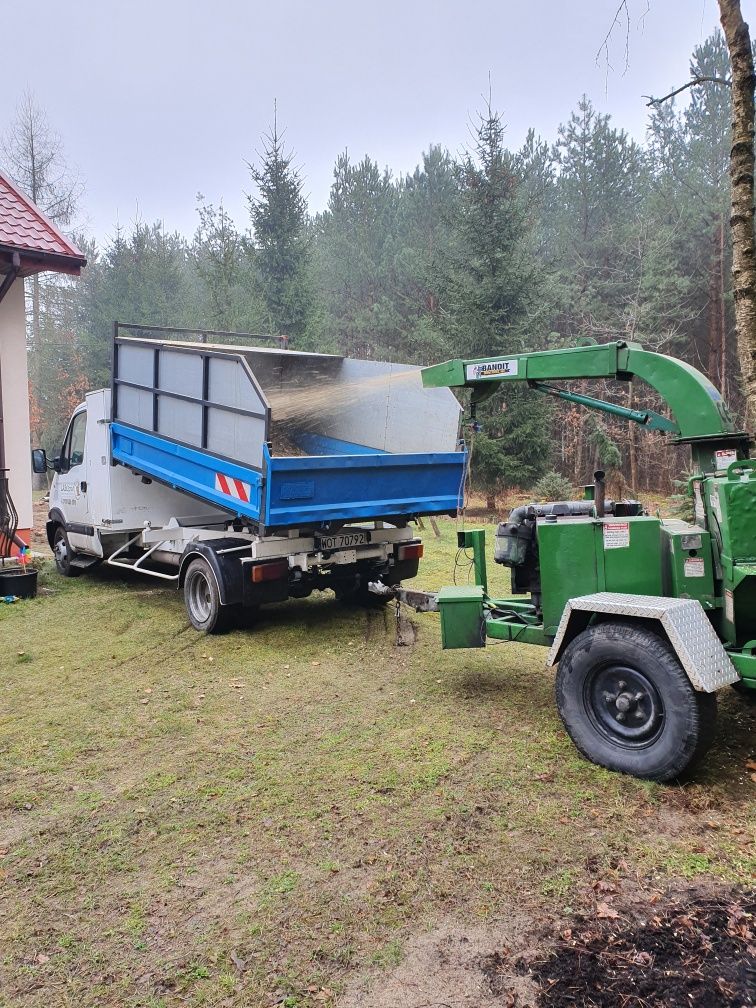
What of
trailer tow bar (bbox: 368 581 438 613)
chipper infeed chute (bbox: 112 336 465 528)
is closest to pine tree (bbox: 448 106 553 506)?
chipper infeed chute (bbox: 112 336 465 528)

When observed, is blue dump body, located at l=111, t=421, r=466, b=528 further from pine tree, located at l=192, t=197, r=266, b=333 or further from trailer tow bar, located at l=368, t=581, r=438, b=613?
pine tree, located at l=192, t=197, r=266, b=333

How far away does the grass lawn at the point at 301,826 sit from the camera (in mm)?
2441

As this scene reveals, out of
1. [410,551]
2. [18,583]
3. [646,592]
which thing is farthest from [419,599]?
[18,583]

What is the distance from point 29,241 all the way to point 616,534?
8282mm

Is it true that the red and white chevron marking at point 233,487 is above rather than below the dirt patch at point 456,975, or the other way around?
above

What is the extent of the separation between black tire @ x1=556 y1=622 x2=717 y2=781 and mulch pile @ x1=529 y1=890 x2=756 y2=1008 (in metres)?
0.90

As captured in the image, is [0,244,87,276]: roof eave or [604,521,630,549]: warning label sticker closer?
[604,521,630,549]: warning label sticker

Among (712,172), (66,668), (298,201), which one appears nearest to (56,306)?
(298,201)

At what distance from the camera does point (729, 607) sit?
3734 millimetres

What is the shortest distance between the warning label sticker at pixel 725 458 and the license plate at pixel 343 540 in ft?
11.6

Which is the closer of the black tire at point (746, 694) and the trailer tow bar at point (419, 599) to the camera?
the black tire at point (746, 694)

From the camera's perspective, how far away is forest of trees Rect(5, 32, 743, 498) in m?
16.0

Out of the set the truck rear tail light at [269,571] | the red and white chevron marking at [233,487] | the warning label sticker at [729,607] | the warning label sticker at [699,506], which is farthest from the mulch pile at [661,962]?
the red and white chevron marking at [233,487]

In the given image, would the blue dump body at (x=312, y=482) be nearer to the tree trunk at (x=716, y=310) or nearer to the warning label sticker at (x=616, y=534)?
A: the warning label sticker at (x=616, y=534)
